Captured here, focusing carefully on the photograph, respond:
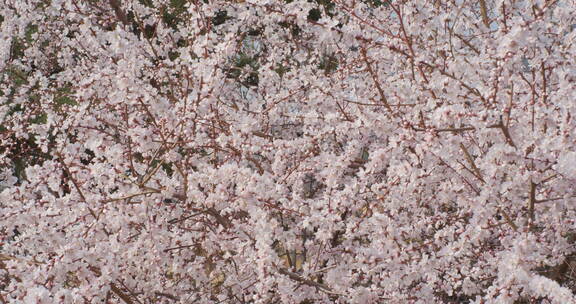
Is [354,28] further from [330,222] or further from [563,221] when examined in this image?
[563,221]

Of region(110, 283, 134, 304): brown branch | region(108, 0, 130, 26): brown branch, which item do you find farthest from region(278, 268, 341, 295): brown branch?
region(108, 0, 130, 26): brown branch

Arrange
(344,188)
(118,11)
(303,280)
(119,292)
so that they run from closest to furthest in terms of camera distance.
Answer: (119,292) → (303,280) → (344,188) → (118,11)

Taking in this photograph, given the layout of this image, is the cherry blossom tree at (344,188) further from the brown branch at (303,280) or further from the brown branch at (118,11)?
the brown branch at (118,11)

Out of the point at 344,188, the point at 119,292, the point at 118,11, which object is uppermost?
the point at 118,11

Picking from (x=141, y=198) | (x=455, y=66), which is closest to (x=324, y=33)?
(x=455, y=66)

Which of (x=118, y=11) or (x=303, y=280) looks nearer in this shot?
(x=303, y=280)

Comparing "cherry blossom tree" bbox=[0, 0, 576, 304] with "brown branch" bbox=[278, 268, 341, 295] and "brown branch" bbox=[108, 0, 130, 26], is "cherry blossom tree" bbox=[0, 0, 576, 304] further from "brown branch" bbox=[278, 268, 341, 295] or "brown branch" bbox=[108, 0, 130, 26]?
"brown branch" bbox=[108, 0, 130, 26]

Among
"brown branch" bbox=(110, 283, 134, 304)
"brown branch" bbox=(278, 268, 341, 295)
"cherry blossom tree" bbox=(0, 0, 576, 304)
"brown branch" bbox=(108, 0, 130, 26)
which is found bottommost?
"brown branch" bbox=(110, 283, 134, 304)

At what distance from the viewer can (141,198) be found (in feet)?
14.2

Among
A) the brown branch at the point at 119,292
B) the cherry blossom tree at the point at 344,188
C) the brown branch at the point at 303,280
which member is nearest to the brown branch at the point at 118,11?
the cherry blossom tree at the point at 344,188

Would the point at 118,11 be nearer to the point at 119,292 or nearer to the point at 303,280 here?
the point at 119,292

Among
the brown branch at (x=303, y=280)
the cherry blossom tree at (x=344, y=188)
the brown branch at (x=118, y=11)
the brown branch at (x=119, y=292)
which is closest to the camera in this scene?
the cherry blossom tree at (x=344, y=188)

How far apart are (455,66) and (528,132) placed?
2.65 ft

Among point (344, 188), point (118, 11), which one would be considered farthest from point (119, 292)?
point (118, 11)
